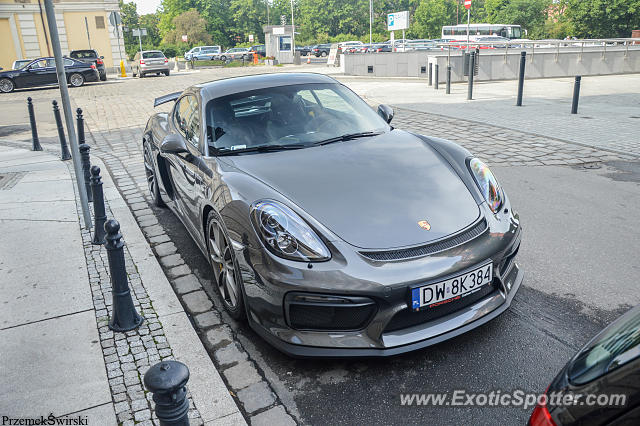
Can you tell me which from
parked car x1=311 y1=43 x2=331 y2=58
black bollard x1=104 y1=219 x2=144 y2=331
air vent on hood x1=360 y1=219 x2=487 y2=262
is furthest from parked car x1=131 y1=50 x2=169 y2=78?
air vent on hood x1=360 y1=219 x2=487 y2=262

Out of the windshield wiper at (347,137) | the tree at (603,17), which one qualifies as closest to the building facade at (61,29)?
the windshield wiper at (347,137)

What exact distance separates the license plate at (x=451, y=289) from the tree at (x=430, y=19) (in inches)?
3303

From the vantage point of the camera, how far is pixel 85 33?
132 ft

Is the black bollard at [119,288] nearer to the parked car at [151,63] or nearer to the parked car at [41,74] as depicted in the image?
the parked car at [41,74]

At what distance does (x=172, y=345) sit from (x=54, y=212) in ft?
11.5

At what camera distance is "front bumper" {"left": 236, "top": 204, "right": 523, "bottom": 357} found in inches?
105

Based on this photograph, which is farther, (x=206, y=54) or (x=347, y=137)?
(x=206, y=54)

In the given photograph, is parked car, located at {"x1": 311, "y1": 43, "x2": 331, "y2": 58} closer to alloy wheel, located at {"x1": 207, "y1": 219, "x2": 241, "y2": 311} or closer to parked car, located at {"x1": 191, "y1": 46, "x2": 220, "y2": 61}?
parked car, located at {"x1": 191, "y1": 46, "x2": 220, "y2": 61}

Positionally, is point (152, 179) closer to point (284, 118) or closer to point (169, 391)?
point (284, 118)

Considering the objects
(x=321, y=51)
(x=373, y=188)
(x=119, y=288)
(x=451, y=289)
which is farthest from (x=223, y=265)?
(x=321, y=51)

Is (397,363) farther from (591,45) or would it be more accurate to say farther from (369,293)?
(591,45)

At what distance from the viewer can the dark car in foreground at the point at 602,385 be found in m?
1.25

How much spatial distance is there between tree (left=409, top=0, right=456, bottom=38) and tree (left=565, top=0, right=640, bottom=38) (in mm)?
23092

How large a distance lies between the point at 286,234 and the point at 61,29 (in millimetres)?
43253
